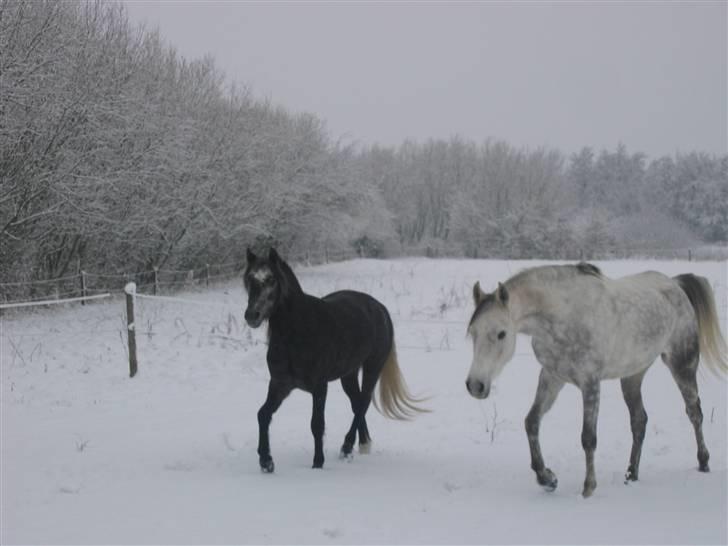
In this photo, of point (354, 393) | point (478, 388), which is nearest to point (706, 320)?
point (478, 388)

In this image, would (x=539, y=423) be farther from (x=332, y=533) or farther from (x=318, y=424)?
(x=332, y=533)

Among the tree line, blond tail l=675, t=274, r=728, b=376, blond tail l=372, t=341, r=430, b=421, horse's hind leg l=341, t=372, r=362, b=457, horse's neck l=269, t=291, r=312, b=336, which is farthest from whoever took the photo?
the tree line

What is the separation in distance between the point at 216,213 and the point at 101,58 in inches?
273

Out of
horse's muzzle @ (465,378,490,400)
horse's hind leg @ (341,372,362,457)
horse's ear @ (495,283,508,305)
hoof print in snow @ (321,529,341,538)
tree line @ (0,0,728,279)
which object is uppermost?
tree line @ (0,0,728,279)

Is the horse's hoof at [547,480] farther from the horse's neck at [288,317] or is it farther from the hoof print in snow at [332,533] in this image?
the horse's neck at [288,317]

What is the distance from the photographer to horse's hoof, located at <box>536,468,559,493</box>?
4531mm

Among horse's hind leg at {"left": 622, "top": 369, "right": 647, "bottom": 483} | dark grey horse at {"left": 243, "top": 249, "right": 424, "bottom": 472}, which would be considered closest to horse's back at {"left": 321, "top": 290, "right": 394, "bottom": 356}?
dark grey horse at {"left": 243, "top": 249, "right": 424, "bottom": 472}

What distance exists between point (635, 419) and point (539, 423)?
98 centimetres

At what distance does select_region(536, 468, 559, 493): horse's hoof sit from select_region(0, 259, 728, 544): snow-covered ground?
7 cm

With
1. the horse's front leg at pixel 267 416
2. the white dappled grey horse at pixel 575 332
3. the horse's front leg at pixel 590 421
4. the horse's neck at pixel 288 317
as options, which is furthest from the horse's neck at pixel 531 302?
the horse's front leg at pixel 267 416

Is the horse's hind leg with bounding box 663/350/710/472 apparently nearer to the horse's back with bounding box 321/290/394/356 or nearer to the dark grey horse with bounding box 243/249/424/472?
the horse's back with bounding box 321/290/394/356

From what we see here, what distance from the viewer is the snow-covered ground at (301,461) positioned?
146 inches

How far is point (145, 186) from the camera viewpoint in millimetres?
16516

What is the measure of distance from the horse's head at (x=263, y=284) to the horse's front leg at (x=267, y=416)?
576 millimetres
